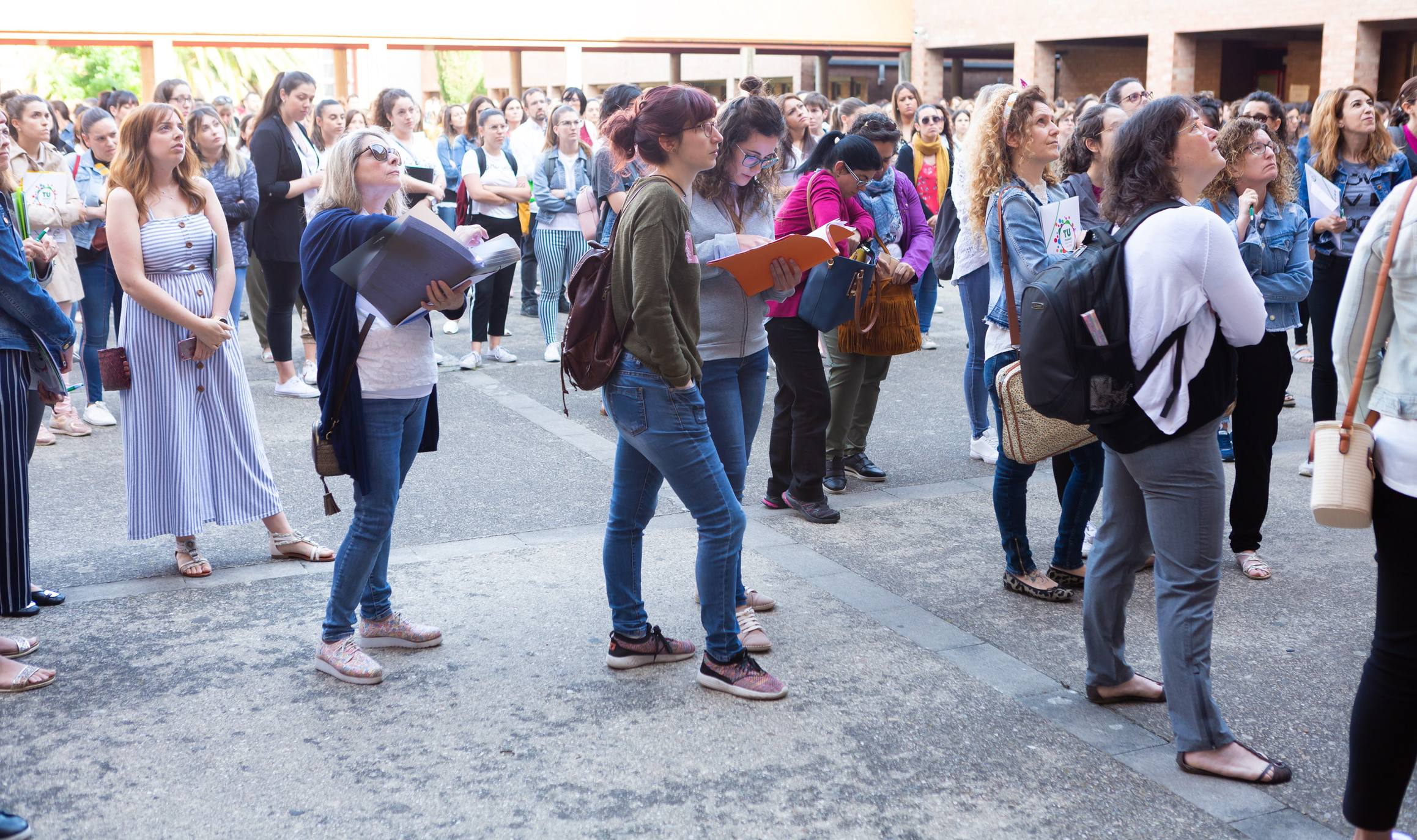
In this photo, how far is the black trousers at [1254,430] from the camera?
514cm

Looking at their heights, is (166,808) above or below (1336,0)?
below

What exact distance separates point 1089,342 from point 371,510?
87.3 inches

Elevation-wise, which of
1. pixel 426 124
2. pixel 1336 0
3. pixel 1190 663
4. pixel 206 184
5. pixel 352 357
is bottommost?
pixel 1190 663

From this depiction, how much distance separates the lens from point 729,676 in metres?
3.99

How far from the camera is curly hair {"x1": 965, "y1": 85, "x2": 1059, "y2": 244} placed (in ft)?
16.1

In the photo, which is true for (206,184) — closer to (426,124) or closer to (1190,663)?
(1190,663)

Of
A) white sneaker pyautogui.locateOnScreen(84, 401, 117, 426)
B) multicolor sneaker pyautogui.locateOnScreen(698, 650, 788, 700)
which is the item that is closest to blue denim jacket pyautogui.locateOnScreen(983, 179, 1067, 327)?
multicolor sneaker pyautogui.locateOnScreen(698, 650, 788, 700)

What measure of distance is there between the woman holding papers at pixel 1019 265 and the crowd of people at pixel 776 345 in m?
0.01

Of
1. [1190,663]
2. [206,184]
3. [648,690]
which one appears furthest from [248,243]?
[1190,663]

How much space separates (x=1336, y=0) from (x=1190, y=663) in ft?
82.3

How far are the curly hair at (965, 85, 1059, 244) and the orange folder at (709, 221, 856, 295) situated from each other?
955mm

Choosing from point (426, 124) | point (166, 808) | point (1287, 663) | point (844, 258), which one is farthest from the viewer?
point (426, 124)

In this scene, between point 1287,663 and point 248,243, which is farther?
point 248,243

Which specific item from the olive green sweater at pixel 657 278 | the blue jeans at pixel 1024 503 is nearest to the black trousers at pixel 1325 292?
the blue jeans at pixel 1024 503
